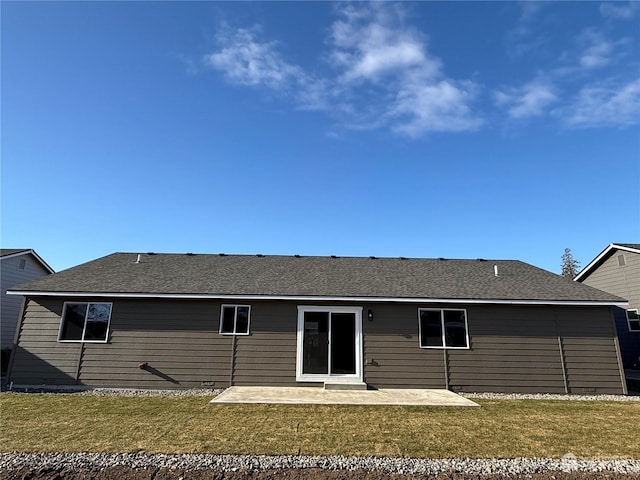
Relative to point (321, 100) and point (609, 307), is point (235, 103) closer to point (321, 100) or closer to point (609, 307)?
point (321, 100)

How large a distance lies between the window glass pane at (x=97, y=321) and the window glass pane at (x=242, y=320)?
387cm

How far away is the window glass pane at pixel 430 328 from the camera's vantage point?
10148mm

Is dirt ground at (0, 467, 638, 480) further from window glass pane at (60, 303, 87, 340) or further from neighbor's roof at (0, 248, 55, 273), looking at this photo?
neighbor's roof at (0, 248, 55, 273)

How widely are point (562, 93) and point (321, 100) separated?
293 inches

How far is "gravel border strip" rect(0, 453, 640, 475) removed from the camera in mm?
4141

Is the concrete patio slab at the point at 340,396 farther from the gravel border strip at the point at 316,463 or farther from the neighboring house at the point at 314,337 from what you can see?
the gravel border strip at the point at 316,463

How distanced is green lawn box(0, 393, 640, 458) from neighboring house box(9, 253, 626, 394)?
68.3 inches

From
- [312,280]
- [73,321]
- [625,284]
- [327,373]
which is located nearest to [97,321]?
[73,321]

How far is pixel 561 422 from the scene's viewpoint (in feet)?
21.5

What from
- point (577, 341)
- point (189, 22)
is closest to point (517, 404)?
point (577, 341)

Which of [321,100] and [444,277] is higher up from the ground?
[321,100]

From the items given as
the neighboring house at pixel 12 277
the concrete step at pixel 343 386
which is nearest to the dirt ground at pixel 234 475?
the concrete step at pixel 343 386

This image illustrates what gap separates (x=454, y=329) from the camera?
404 inches

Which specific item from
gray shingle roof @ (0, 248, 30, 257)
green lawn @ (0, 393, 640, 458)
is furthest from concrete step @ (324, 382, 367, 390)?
gray shingle roof @ (0, 248, 30, 257)
